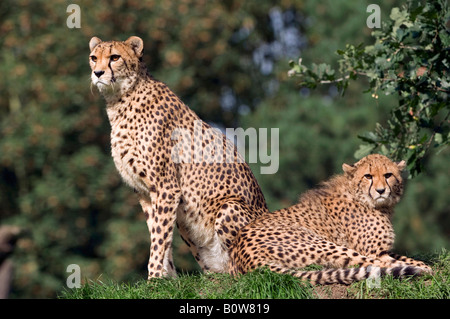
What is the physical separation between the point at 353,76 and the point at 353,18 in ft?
47.2

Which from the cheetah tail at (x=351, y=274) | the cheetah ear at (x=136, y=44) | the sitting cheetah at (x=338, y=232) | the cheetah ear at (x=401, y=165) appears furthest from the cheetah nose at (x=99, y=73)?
the cheetah ear at (x=401, y=165)

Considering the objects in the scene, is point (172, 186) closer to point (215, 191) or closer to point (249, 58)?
point (215, 191)

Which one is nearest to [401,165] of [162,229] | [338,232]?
[338,232]

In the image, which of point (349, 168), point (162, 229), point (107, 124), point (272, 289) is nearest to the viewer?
point (272, 289)

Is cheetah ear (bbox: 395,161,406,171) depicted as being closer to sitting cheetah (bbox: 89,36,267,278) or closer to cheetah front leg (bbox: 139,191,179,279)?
sitting cheetah (bbox: 89,36,267,278)

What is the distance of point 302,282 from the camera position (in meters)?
5.56

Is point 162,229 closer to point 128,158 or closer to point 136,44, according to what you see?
point 128,158

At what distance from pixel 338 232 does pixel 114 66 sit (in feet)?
7.52

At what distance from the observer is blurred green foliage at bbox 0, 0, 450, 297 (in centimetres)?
1600

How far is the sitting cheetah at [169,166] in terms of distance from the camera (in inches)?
261

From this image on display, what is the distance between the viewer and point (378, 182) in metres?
6.63

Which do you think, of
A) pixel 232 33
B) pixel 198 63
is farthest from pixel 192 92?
pixel 232 33

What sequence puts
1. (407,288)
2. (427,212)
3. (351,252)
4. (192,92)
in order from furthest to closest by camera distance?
(427,212), (192,92), (351,252), (407,288)

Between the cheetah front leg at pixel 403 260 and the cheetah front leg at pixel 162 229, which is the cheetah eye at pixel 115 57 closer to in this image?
the cheetah front leg at pixel 162 229
